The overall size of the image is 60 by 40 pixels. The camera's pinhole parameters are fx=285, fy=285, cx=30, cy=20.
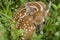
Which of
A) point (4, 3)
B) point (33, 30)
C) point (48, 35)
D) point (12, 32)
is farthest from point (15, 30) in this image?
point (4, 3)

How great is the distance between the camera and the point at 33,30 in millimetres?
2467

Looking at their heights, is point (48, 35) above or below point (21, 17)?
below

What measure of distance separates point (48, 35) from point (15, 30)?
0.36 metres

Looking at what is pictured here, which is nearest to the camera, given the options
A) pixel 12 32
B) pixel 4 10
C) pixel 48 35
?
pixel 12 32

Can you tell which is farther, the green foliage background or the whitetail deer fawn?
the whitetail deer fawn

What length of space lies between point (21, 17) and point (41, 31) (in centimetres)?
23

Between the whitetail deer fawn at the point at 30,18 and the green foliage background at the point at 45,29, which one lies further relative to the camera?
the whitetail deer fawn at the point at 30,18

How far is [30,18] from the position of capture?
100.0 inches

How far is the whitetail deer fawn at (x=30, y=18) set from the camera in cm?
243

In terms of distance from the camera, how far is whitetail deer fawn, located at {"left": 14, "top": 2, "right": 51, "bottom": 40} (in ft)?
7.98

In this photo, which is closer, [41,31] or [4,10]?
[41,31]

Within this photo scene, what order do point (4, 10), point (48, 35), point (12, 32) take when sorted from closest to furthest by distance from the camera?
point (12, 32) → point (48, 35) → point (4, 10)

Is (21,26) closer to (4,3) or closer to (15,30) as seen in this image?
(15,30)

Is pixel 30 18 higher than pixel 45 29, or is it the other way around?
pixel 30 18
